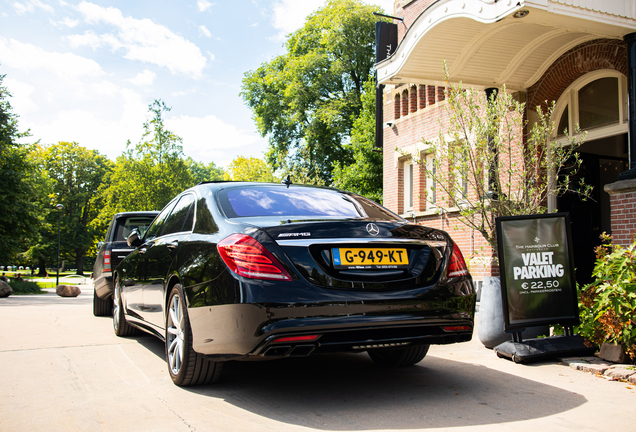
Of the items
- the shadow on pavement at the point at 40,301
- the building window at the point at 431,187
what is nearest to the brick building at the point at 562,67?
the building window at the point at 431,187

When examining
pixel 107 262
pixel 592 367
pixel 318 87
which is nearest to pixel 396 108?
pixel 107 262

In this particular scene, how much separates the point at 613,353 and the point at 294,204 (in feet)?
11.0

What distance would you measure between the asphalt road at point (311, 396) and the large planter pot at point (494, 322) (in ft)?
1.34

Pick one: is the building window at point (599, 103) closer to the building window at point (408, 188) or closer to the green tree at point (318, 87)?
the building window at point (408, 188)

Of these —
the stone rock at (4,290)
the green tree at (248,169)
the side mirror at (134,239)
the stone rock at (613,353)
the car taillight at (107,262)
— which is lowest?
the stone rock at (4,290)

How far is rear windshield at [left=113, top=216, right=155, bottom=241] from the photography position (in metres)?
9.49

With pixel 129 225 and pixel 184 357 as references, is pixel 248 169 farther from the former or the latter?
pixel 184 357

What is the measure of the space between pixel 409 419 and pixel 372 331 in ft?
1.90

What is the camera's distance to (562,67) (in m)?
10.2

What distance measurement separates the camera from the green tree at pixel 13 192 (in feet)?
77.7

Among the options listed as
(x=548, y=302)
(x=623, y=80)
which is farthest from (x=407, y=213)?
(x=548, y=302)

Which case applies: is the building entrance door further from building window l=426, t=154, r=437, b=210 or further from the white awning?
building window l=426, t=154, r=437, b=210

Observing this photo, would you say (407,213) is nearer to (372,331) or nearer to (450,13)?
(450,13)

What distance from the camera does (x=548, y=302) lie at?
5590 mm
